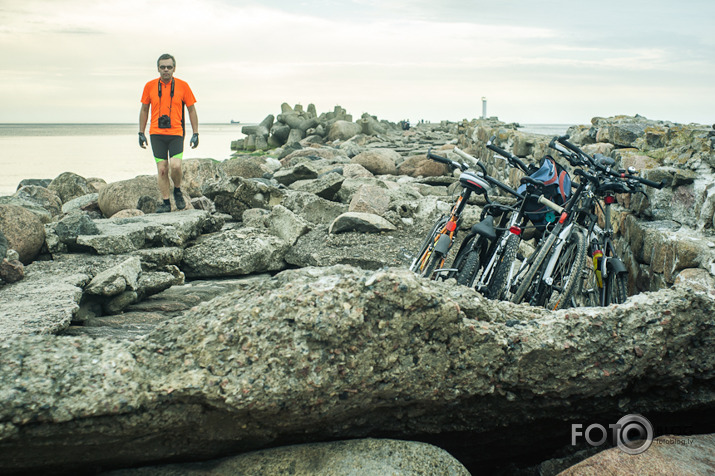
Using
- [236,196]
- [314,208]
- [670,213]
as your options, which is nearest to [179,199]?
[236,196]

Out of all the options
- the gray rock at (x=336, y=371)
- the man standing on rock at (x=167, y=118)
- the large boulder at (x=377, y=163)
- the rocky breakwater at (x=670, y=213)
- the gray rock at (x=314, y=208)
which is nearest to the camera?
the gray rock at (x=336, y=371)

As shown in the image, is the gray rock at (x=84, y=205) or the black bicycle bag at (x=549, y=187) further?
the gray rock at (x=84, y=205)

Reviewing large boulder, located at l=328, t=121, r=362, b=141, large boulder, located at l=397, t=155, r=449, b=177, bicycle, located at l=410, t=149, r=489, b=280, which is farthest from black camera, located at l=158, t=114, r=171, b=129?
large boulder, located at l=328, t=121, r=362, b=141

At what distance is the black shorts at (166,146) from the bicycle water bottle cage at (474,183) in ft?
17.7

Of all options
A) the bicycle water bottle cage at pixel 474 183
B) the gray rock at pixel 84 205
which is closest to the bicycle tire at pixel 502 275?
the bicycle water bottle cage at pixel 474 183

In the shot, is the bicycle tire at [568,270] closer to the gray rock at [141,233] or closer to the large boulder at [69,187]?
the gray rock at [141,233]

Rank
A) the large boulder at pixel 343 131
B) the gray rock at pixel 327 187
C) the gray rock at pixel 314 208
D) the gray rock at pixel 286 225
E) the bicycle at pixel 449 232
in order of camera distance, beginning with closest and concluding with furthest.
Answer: the bicycle at pixel 449 232, the gray rock at pixel 286 225, the gray rock at pixel 314 208, the gray rock at pixel 327 187, the large boulder at pixel 343 131

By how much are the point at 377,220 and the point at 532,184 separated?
293 centimetres

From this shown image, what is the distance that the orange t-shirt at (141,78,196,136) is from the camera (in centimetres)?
862

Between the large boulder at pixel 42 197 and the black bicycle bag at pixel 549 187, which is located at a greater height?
the black bicycle bag at pixel 549 187

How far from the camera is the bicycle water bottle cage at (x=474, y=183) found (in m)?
4.75

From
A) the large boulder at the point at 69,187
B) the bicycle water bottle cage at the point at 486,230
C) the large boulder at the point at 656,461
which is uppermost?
the bicycle water bottle cage at the point at 486,230

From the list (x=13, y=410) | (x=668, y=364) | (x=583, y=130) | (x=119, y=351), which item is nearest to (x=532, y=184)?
(x=668, y=364)

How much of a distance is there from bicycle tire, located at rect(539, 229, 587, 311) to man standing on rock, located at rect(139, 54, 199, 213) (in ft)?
19.7
